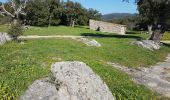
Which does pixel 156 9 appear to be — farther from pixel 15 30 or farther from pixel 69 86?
pixel 69 86

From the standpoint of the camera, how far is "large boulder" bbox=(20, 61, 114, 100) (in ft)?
41.1

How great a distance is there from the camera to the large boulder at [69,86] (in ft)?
41.1

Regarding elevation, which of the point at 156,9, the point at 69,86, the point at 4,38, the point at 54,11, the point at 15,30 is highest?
the point at 156,9

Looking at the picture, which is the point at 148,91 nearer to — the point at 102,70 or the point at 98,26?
the point at 102,70

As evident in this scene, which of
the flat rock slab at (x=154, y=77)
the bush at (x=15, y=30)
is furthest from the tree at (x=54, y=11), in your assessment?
the flat rock slab at (x=154, y=77)

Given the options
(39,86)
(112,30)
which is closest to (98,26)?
(112,30)

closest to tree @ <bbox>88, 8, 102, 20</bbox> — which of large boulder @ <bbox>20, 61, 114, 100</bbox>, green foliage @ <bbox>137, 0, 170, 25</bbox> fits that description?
green foliage @ <bbox>137, 0, 170, 25</bbox>

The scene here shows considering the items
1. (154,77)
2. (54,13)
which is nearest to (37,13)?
(54,13)

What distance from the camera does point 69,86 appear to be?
13039 millimetres

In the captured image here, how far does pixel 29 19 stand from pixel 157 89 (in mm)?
50730

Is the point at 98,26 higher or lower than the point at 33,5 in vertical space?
lower

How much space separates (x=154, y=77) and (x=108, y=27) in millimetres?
45946

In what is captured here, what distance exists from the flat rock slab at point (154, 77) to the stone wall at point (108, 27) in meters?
39.2

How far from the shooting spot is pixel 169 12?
3819cm
